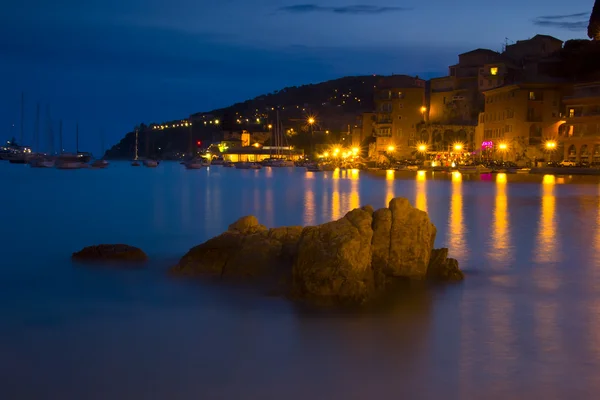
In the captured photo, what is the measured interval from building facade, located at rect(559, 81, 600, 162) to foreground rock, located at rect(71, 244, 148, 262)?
175 feet

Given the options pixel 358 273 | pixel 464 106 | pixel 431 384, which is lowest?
pixel 431 384

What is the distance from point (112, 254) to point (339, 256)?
6.77m

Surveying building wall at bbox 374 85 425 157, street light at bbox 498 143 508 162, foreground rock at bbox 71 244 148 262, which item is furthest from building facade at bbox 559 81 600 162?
foreground rock at bbox 71 244 148 262

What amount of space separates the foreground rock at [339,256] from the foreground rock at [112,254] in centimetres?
207

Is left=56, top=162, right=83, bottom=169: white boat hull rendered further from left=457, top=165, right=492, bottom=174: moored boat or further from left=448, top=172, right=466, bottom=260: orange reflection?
left=448, top=172, right=466, bottom=260: orange reflection

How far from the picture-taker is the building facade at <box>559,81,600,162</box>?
6016 centimetres

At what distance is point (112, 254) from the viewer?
1578cm

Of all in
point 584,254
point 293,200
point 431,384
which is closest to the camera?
point 431,384

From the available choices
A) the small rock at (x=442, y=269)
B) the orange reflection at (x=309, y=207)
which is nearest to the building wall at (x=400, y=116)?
the orange reflection at (x=309, y=207)

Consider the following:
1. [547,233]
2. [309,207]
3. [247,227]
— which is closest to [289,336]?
[247,227]

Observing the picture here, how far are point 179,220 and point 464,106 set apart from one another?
6359cm

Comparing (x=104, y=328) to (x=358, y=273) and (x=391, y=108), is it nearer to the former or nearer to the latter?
(x=358, y=273)

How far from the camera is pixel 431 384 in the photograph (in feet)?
26.5

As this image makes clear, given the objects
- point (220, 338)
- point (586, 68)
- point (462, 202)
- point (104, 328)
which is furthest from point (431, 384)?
point (586, 68)
